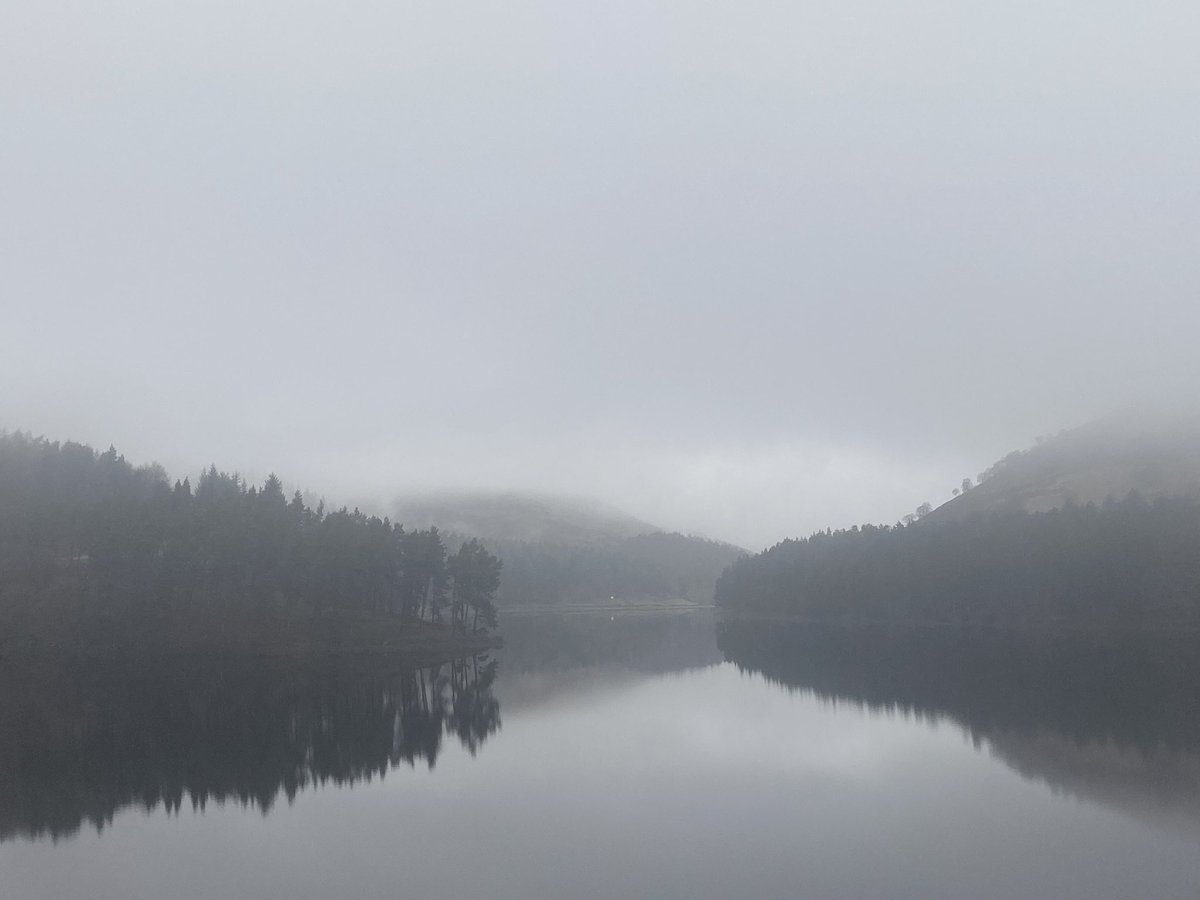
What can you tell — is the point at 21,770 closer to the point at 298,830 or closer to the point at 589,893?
the point at 298,830

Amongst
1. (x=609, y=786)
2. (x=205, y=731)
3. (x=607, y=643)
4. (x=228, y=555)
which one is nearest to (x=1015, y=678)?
(x=609, y=786)

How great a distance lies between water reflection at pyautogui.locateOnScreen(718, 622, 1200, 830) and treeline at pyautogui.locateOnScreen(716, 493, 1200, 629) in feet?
26.8

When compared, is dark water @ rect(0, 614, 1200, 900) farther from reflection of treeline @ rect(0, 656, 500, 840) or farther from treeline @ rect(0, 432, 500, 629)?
treeline @ rect(0, 432, 500, 629)

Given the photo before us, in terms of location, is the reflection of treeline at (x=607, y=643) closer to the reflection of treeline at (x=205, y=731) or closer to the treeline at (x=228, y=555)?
the treeline at (x=228, y=555)

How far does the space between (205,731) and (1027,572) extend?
94067 millimetres

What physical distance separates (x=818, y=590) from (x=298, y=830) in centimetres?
13340

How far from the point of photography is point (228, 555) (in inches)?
3524

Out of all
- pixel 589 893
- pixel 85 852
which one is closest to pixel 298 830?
pixel 85 852

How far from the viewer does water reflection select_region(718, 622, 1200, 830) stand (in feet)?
107

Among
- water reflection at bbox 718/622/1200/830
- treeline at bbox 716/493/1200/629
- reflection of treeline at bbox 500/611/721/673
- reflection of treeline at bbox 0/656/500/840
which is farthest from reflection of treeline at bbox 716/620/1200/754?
reflection of treeline at bbox 0/656/500/840

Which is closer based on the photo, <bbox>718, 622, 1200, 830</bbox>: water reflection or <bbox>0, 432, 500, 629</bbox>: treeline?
<bbox>718, 622, 1200, 830</bbox>: water reflection

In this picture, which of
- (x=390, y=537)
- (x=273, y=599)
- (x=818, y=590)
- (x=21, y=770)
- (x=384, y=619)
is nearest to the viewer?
(x=21, y=770)

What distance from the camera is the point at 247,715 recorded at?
50.6m

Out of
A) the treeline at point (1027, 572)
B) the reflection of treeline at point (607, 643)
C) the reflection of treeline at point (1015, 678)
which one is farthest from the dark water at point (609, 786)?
the treeline at point (1027, 572)
